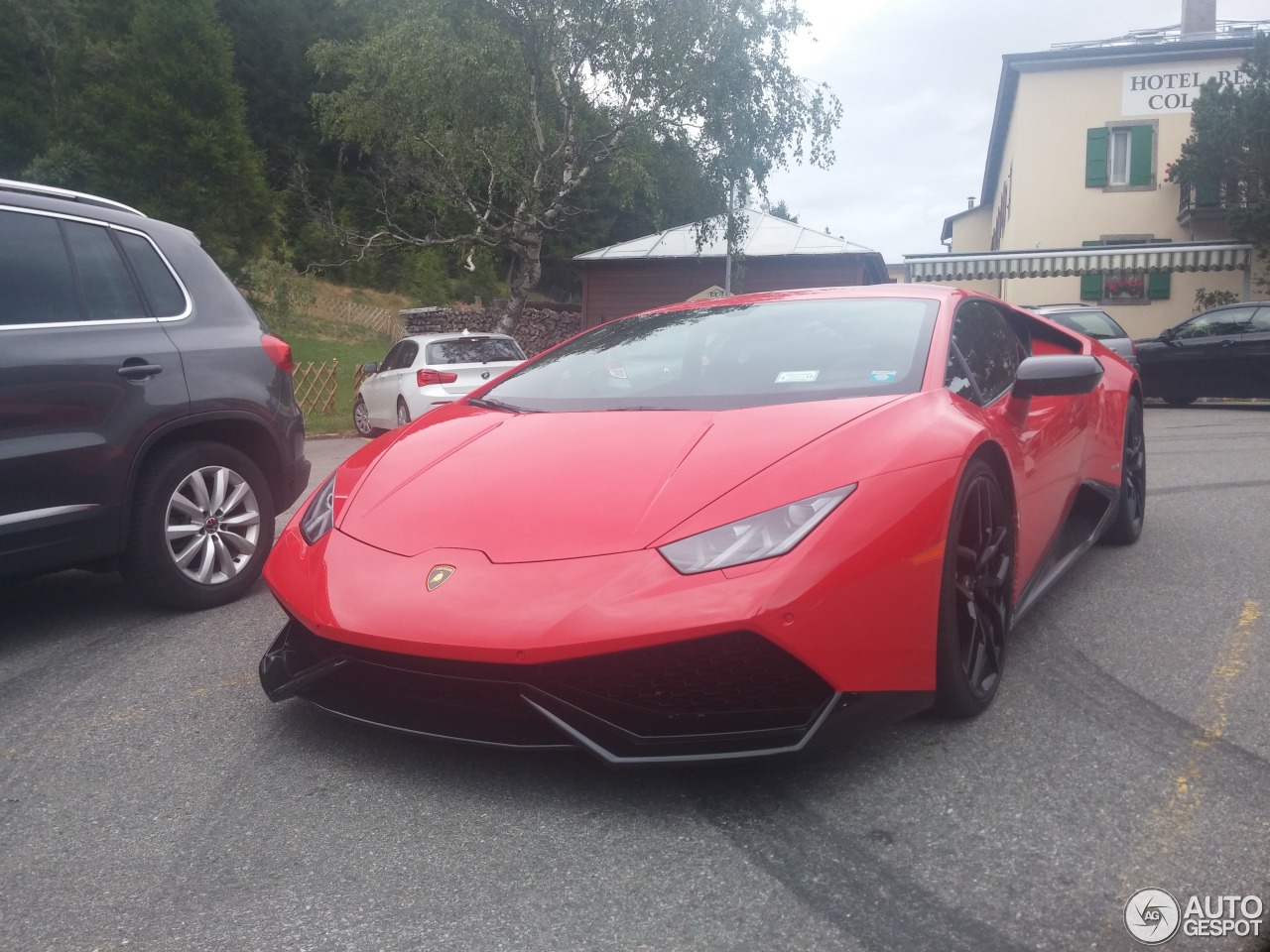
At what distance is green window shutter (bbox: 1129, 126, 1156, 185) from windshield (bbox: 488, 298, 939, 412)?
3010cm

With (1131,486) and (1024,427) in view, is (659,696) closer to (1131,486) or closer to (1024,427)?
(1024,427)

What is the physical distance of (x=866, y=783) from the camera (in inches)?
106

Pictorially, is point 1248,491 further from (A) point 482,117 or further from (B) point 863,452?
(A) point 482,117

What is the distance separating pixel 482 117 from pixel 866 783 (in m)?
22.4

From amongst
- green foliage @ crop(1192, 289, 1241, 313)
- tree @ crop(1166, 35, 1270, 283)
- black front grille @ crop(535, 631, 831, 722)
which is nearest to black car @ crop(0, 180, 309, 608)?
black front grille @ crop(535, 631, 831, 722)

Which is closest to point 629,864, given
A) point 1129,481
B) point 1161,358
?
point 1129,481

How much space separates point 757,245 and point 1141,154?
34.2 ft

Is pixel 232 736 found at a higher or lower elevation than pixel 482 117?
lower

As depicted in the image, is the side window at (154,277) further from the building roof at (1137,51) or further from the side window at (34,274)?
the building roof at (1137,51)

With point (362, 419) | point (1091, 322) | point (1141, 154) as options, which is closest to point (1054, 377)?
point (1091, 322)

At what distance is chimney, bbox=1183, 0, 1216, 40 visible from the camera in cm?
3262

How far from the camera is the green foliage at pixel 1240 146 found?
26609mm

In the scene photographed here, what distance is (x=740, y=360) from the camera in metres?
3.63

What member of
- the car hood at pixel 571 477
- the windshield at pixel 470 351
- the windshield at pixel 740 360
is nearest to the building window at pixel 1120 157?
the windshield at pixel 470 351
